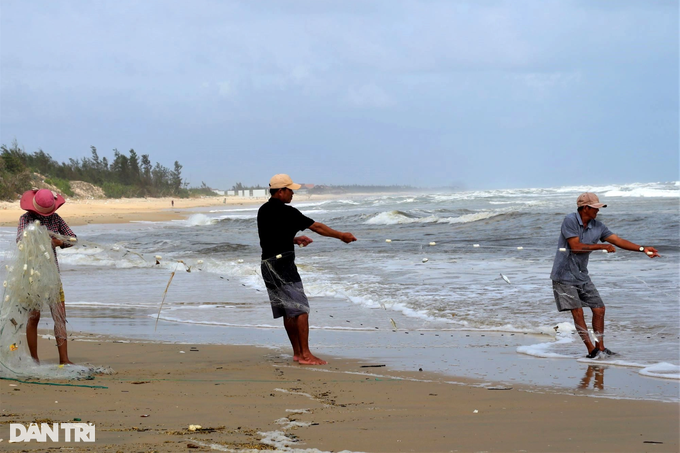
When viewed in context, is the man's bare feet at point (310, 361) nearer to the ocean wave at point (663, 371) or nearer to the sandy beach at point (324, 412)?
the sandy beach at point (324, 412)

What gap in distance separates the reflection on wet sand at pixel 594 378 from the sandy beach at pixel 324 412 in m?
0.39

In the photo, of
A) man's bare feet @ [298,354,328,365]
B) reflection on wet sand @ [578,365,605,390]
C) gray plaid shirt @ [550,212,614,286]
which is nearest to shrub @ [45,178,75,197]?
man's bare feet @ [298,354,328,365]

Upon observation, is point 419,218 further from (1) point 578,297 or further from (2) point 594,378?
(2) point 594,378

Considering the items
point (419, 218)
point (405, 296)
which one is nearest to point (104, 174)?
point (419, 218)

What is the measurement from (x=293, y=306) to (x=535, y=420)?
7.97 ft

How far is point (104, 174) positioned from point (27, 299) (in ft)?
213

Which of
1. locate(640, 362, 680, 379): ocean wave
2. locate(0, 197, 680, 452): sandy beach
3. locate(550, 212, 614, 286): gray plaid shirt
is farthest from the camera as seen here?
locate(550, 212, 614, 286): gray plaid shirt

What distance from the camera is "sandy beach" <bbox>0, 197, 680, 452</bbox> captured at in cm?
346

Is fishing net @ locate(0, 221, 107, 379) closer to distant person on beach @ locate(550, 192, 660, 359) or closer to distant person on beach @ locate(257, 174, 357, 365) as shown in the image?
distant person on beach @ locate(257, 174, 357, 365)

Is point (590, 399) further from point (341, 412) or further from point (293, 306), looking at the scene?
point (293, 306)

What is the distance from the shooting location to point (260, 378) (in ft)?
16.5

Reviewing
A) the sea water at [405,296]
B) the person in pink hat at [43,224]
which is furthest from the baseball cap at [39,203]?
the sea water at [405,296]

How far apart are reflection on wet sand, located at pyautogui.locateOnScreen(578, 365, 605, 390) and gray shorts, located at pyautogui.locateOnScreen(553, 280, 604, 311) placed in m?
0.62

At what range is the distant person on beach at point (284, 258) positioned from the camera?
5.73 meters
